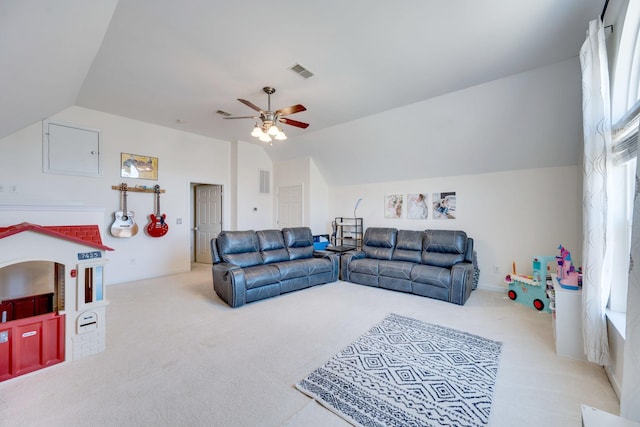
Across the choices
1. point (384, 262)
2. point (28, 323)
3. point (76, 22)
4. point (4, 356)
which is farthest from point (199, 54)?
point (384, 262)

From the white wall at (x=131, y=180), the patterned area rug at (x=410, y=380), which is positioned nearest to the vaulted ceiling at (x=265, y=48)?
the white wall at (x=131, y=180)

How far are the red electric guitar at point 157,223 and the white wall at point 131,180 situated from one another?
0.39 feet

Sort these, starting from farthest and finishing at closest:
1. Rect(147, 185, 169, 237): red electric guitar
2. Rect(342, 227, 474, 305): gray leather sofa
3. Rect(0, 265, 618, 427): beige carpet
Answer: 1. Rect(147, 185, 169, 237): red electric guitar
2. Rect(342, 227, 474, 305): gray leather sofa
3. Rect(0, 265, 618, 427): beige carpet

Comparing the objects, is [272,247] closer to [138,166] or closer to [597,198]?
[138,166]

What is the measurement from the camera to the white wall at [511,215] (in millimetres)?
3791

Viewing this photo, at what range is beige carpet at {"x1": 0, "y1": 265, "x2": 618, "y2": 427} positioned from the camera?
1.68m

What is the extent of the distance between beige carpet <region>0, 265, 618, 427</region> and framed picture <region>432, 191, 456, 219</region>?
65.5 inches

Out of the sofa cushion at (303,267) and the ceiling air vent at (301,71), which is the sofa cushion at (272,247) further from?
the ceiling air vent at (301,71)

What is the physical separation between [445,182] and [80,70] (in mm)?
5462

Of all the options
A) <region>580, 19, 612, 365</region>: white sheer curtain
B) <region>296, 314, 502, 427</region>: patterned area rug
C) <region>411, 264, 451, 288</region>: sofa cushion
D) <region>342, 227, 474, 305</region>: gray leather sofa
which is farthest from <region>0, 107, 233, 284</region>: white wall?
<region>580, 19, 612, 365</region>: white sheer curtain

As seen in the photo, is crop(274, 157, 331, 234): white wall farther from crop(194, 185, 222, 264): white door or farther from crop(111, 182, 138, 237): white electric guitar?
crop(111, 182, 138, 237): white electric guitar

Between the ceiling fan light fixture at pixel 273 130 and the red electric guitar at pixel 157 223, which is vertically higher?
the ceiling fan light fixture at pixel 273 130

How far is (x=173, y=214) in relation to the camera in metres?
5.46

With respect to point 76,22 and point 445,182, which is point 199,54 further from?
point 445,182
